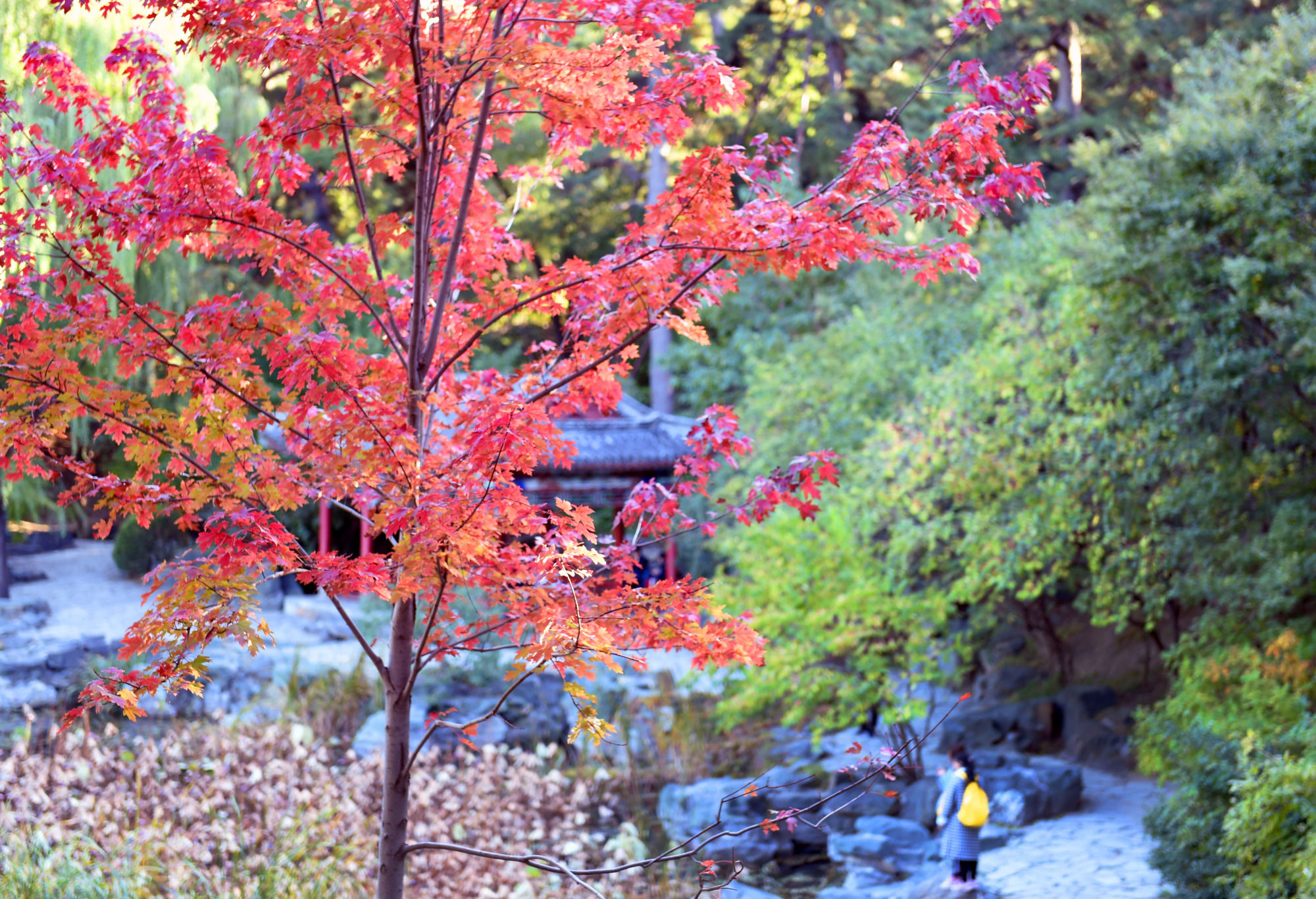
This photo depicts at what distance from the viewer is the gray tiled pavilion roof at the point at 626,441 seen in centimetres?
1520

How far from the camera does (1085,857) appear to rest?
311 inches

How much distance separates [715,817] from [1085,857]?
2.68 meters

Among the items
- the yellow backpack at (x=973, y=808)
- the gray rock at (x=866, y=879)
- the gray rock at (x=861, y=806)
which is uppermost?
the yellow backpack at (x=973, y=808)

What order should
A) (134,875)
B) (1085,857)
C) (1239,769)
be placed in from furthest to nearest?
(1085,857)
(1239,769)
(134,875)

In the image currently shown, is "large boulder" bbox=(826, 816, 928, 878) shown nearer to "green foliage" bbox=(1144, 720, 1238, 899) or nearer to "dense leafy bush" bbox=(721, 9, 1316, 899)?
"dense leafy bush" bbox=(721, 9, 1316, 899)

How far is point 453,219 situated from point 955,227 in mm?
1769

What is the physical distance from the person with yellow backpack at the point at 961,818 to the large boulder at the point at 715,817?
5.65 ft

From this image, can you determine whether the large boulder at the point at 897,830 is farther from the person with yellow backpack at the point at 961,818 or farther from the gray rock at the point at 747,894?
the person with yellow backpack at the point at 961,818

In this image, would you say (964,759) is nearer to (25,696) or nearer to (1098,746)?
(1098,746)

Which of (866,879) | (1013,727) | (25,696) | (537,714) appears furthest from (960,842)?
(25,696)

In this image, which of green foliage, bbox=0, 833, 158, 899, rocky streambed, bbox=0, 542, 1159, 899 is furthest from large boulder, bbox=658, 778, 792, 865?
green foliage, bbox=0, 833, 158, 899

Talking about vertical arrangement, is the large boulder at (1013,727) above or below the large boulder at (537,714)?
below

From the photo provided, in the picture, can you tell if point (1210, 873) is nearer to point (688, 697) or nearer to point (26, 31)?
point (688, 697)

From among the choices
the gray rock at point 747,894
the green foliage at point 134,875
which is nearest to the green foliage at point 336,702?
the gray rock at point 747,894
